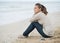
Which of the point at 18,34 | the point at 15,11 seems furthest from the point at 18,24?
the point at 15,11

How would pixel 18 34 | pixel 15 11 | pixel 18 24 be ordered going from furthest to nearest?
pixel 15 11 → pixel 18 24 → pixel 18 34

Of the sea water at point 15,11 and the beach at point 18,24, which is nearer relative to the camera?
the beach at point 18,24

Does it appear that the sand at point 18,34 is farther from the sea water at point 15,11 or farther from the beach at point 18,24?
the sea water at point 15,11

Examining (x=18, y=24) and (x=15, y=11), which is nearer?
(x=18, y=24)

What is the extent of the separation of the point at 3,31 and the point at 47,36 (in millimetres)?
951

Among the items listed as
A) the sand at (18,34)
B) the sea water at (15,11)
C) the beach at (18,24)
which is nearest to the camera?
the sand at (18,34)

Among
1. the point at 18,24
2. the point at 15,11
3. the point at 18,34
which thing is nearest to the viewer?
the point at 18,34

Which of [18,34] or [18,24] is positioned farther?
[18,24]

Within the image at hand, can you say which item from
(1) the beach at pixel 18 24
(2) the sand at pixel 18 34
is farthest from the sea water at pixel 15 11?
(2) the sand at pixel 18 34

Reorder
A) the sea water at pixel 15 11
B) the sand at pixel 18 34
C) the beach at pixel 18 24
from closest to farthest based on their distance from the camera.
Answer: the sand at pixel 18 34 → the beach at pixel 18 24 → the sea water at pixel 15 11

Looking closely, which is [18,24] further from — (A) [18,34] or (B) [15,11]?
(B) [15,11]

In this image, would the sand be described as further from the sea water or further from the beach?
the sea water

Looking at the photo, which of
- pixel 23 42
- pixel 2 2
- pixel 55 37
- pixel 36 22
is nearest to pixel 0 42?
pixel 23 42

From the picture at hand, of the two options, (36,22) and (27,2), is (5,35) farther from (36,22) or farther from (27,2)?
(27,2)
